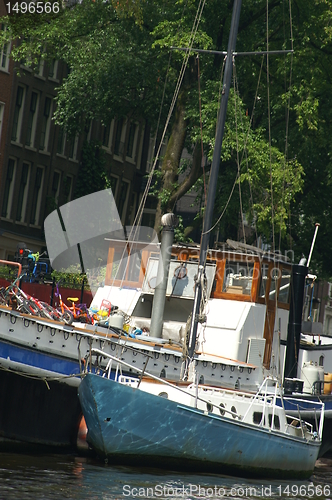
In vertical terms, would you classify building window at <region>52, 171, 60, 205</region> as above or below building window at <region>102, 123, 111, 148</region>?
below

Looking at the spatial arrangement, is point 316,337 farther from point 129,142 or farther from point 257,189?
point 129,142

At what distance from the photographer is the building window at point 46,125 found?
3725 centimetres

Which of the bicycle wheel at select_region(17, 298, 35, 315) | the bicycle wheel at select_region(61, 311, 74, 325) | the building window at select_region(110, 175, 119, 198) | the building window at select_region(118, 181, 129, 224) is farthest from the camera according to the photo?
the building window at select_region(118, 181, 129, 224)

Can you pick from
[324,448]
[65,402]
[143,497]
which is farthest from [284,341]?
[143,497]

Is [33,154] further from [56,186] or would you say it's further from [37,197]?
[56,186]

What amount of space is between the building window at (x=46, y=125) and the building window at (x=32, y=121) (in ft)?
1.90

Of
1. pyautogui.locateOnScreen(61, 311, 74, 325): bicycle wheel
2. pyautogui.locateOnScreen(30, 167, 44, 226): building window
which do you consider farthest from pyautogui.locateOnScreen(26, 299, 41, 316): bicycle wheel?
pyautogui.locateOnScreen(30, 167, 44, 226): building window

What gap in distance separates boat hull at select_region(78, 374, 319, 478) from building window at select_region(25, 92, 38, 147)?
23.8 m

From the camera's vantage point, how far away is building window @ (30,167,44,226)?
37062 millimetres

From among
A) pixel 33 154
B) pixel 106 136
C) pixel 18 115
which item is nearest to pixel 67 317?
pixel 18 115

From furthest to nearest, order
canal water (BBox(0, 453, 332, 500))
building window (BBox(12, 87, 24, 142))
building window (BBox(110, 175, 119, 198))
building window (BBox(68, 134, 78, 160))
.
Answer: building window (BBox(110, 175, 119, 198)), building window (BBox(68, 134, 78, 160)), building window (BBox(12, 87, 24, 142)), canal water (BBox(0, 453, 332, 500))

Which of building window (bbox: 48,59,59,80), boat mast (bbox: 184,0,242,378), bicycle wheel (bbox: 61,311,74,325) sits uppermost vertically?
building window (bbox: 48,59,59,80)

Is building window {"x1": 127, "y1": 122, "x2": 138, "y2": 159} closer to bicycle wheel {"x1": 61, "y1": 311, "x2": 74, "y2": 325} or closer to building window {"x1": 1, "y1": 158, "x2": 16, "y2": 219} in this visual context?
building window {"x1": 1, "y1": 158, "x2": 16, "y2": 219}

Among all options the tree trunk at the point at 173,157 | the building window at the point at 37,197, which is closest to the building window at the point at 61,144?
the building window at the point at 37,197
